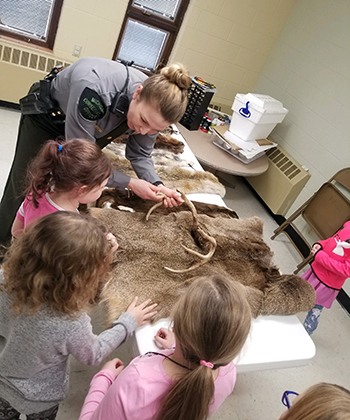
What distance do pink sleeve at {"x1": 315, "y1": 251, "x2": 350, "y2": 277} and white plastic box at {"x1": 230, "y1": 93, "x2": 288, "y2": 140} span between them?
1.59 metres

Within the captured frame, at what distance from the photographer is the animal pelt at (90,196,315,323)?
1369 mm

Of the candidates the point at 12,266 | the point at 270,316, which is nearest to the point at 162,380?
the point at 12,266

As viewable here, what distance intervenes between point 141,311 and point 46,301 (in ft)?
1.44

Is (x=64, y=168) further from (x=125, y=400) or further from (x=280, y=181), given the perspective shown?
(x=280, y=181)

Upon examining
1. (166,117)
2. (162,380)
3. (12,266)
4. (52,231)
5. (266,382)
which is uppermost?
(166,117)

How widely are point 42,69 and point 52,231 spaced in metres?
3.18

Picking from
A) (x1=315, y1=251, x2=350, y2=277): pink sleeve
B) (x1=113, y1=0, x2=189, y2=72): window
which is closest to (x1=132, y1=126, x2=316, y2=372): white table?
(x1=315, y1=251, x2=350, y2=277): pink sleeve

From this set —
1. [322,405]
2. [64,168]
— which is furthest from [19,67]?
[322,405]

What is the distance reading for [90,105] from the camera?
1.47 m

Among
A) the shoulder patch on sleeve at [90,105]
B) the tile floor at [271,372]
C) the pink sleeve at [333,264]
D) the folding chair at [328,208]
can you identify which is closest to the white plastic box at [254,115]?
the folding chair at [328,208]

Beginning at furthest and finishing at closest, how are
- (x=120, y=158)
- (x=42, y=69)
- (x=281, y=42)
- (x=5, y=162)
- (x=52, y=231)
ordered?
(x=281, y=42)
(x=42, y=69)
(x=5, y=162)
(x=120, y=158)
(x=52, y=231)

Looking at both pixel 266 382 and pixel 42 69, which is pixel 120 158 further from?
pixel 42 69

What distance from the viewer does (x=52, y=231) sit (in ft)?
2.94

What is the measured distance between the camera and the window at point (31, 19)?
11.0ft
